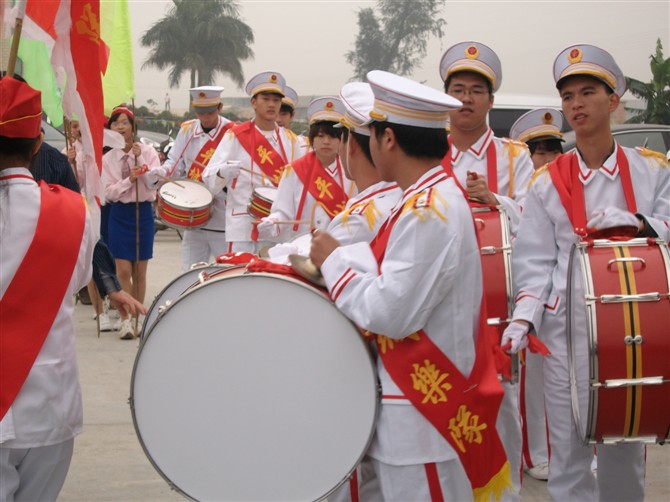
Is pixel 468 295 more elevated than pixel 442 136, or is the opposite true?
pixel 442 136

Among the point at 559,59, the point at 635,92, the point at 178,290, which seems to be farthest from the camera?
the point at 635,92

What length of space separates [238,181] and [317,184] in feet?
6.46

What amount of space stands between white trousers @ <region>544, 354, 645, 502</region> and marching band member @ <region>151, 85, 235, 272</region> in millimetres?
5063

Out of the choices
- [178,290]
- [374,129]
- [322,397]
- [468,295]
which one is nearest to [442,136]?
[374,129]

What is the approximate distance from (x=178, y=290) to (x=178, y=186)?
4891 millimetres

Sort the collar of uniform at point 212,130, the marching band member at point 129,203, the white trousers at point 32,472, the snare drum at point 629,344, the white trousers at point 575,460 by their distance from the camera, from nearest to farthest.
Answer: the white trousers at point 32,472
the snare drum at point 629,344
the white trousers at point 575,460
the marching band member at point 129,203
the collar of uniform at point 212,130

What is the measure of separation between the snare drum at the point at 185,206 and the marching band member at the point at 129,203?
54 centimetres

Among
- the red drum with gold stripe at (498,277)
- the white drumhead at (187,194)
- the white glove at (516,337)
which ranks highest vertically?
the red drum with gold stripe at (498,277)

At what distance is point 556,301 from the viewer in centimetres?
394

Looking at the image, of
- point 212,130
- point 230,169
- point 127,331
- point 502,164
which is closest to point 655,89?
point 212,130

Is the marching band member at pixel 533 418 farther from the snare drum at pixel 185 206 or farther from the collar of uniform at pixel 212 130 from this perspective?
the collar of uniform at pixel 212 130

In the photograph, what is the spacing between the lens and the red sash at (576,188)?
391 cm

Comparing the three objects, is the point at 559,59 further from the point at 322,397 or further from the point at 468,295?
the point at 322,397

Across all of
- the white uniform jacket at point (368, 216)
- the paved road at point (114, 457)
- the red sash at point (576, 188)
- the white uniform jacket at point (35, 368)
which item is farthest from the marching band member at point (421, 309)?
the paved road at point (114, 457)
